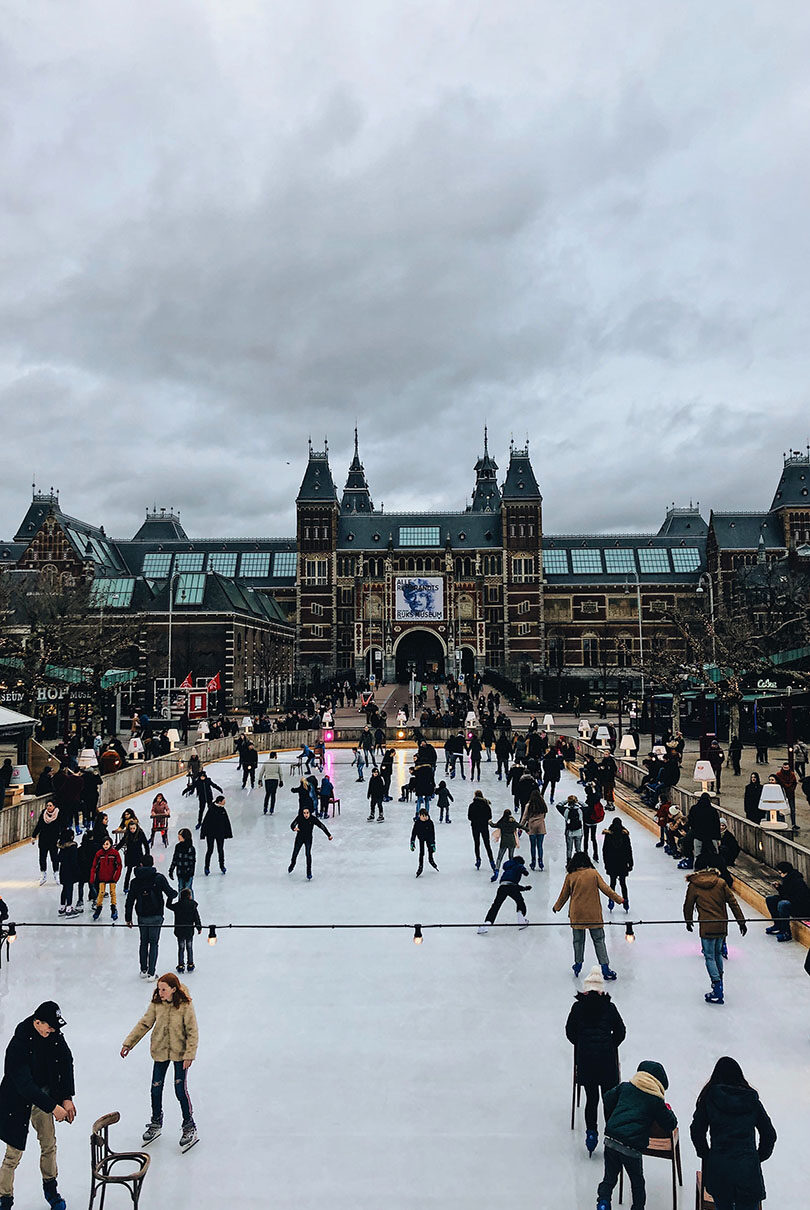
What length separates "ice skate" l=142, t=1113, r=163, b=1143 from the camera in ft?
20.7

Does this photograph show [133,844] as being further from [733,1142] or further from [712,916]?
[733,1142]

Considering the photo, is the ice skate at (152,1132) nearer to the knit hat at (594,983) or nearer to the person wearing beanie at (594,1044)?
the person wearing beanie at (594,1044)

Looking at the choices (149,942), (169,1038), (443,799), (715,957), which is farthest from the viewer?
(443,799)

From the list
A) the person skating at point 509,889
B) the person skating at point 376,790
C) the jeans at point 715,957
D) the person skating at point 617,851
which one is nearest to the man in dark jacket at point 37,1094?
the person skating at point 509,889

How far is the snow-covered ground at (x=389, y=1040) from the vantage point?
5922 millimetres

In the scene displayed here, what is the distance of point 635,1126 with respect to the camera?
5203 millimetres

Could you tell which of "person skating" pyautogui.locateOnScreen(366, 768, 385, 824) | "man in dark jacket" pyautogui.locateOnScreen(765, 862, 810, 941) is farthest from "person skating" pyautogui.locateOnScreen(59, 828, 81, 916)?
"man in dark jacket" pyautogui.locateOnScreen(765, 862, 810, 941)

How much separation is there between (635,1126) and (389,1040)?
11.2 ft

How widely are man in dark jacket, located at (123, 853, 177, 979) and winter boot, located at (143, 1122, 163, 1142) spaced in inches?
125

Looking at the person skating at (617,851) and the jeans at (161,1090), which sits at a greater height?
the person skating at (617,851)

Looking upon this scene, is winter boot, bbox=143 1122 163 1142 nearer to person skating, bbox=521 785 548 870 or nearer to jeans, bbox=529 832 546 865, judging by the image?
person skating, bbox=521 785 548 870

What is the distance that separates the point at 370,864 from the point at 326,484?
71286 mm

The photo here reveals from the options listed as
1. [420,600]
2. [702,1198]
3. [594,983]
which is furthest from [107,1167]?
[420,600]

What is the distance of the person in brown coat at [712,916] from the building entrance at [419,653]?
72.7 m
